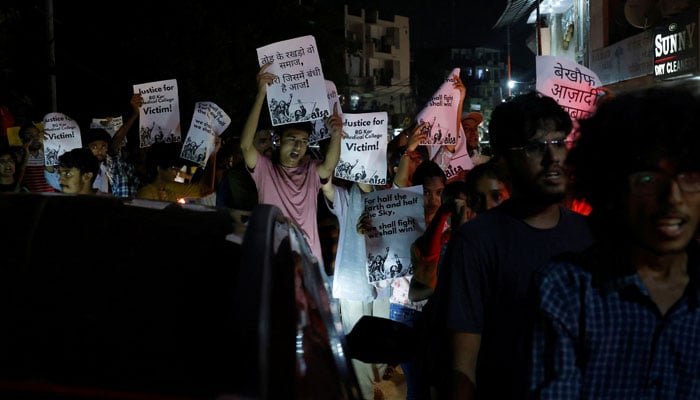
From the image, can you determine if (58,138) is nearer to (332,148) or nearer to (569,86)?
(332,148)

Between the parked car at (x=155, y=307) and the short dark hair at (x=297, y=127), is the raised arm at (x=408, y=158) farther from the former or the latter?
the parked car at (x=155, y=307)

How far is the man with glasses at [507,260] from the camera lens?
2.91 m

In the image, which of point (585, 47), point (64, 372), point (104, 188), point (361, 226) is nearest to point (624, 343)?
point (64, 372)

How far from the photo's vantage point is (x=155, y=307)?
204 centimetres

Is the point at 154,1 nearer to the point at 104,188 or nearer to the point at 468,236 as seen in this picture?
the point at 104,188

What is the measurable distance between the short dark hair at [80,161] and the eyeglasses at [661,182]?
5678 millimetres

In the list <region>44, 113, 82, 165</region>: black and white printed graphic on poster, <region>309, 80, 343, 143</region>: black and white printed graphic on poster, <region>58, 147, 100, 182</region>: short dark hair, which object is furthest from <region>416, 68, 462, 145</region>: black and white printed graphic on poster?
<region>44, 113, 82, 165</region>: black and white printed graphic on poster

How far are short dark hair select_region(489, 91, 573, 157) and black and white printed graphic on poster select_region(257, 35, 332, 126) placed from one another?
415 centimetres

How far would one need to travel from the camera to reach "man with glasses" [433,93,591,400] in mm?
2906

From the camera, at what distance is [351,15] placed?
9300 centimetres

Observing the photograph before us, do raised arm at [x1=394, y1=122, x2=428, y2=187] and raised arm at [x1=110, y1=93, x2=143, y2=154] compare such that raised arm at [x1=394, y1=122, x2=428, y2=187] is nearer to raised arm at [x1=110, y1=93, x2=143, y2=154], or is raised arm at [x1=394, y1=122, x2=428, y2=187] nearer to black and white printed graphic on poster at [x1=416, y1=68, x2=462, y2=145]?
black and white printed graphic on poster at [x1=416, y1=68, x2=462, y2=145]

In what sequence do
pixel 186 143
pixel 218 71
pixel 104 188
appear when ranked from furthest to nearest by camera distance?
1. pixel 218 71
2. pixel 104 188
3. pixel 186 143

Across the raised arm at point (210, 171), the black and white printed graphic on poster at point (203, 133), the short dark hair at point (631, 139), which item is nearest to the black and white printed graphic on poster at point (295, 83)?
the raised arm at point (210, 171)

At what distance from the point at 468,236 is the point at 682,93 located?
3.19 ft
